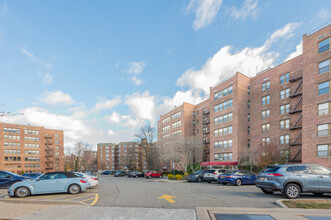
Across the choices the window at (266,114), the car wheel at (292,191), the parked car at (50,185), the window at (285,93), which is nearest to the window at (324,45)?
the window at (285,93)

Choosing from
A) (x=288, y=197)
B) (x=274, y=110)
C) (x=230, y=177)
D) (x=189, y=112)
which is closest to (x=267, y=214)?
(x=288, y=197)

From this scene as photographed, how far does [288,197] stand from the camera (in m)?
9.80

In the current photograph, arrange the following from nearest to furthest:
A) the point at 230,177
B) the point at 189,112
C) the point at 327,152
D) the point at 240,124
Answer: the point at 230,177 < the point at 327,152 < the point at 240,124 < the point at 189,112

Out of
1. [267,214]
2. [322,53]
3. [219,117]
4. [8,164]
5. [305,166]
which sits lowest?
[8,164]

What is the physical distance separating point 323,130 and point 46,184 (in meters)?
28.6

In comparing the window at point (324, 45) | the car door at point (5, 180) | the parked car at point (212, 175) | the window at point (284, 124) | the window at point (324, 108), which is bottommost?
the parked car at point (212, 175)

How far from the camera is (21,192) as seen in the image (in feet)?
34.7

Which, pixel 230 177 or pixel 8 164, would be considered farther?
pixel 8 164

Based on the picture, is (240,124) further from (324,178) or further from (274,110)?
(324,178)

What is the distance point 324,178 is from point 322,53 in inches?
854

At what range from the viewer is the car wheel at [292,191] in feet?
32.0

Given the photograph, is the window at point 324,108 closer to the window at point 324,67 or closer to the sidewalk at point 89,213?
the window at point 324,67

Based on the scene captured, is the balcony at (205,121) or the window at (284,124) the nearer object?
the window at (284,124)

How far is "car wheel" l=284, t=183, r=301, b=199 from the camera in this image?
9742mm
